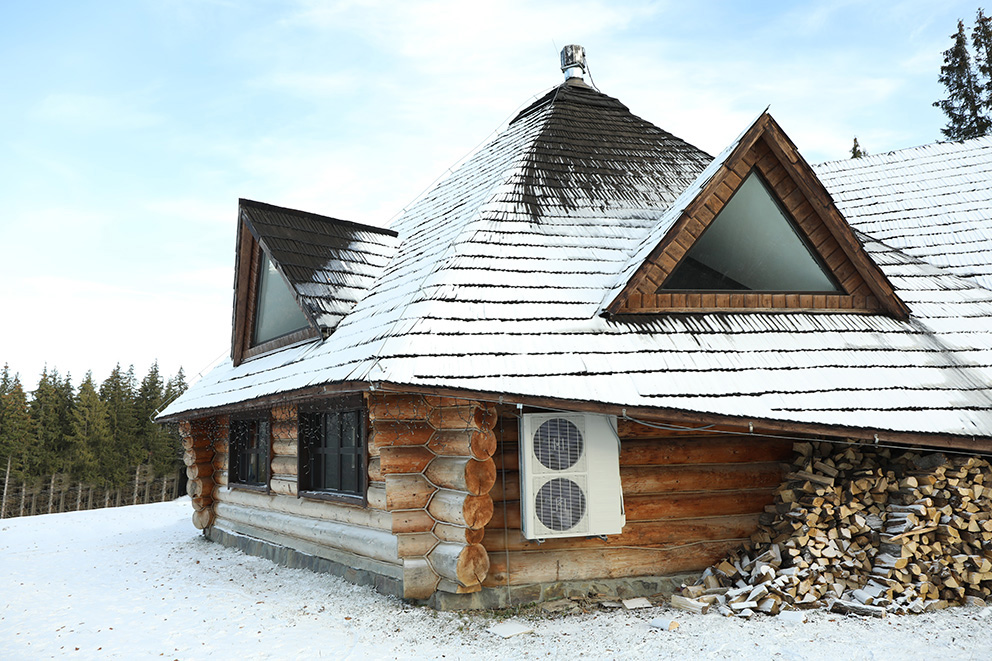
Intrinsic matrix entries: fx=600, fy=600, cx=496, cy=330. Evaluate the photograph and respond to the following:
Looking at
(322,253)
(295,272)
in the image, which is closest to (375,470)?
(295,272)

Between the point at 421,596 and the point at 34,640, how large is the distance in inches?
129

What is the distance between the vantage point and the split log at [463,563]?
4.73 m

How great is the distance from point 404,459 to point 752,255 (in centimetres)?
412

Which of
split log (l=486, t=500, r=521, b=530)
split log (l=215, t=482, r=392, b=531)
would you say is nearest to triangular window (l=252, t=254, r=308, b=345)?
split log (l=215, t=482, r=392, b=531)

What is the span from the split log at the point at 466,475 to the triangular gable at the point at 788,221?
2.13 meters

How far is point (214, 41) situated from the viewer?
909cm

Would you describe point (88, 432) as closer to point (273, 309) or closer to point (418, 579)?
point (273, 309)

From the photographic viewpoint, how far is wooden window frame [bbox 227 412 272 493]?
779 cm

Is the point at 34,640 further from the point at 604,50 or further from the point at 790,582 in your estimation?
the point at 604,50

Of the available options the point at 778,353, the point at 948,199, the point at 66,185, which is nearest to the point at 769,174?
the point at 778,353

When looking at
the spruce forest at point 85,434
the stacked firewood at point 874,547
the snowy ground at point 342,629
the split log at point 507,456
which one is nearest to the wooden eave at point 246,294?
the snowy ground at point 342,629

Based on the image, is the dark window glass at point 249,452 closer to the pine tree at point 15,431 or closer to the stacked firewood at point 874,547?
the stacked firewood at point 874,547

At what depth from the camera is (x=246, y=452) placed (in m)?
9.10

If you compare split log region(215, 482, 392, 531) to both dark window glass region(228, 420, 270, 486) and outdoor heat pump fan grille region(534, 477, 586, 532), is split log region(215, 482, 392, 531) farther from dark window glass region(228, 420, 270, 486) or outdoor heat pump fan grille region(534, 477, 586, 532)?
outdoor heat pump fan grille region(534, 477, 586, 532)
